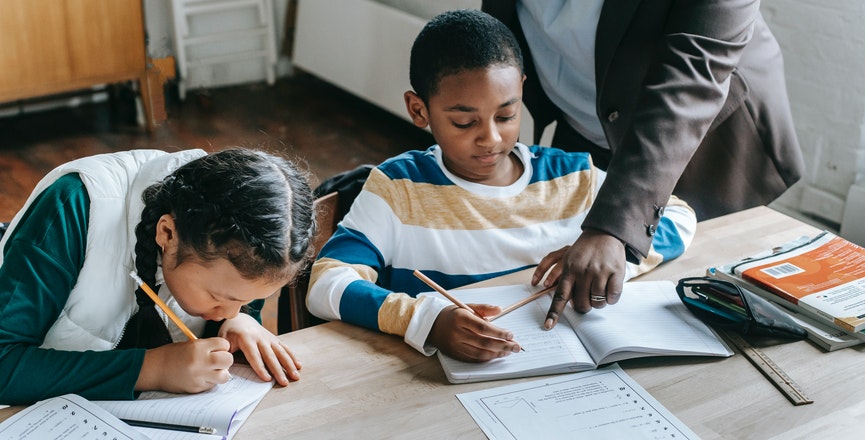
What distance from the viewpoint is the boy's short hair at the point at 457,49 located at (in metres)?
1.64

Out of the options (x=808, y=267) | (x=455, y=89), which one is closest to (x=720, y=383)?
(x=808, y=267)

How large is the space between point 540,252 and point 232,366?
0.64 meters

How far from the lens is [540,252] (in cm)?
170

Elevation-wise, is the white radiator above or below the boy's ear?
below

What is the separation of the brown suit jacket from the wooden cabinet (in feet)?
9.03

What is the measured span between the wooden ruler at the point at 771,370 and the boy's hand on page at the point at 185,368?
30.8 inches

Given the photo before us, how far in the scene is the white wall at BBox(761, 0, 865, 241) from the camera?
2844mm

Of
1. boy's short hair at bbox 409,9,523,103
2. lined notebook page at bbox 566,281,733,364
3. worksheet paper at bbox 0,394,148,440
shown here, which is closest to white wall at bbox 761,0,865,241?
boy's short hair at bbox 409,9,523,103

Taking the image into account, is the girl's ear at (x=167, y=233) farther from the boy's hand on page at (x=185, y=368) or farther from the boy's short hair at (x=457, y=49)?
the boy's short hair at (x=457, y=49)

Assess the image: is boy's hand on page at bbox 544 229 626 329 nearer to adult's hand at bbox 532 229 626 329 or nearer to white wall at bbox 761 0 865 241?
adult's hand at bbox 532 229 626 329

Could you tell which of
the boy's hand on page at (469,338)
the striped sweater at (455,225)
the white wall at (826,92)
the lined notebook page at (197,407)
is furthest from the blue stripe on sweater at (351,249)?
the white wall at (826,92)

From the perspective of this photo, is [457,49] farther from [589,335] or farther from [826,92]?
[826,92]

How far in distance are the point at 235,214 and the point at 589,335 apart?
1.88ft

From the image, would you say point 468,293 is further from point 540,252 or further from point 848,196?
point 848,196
